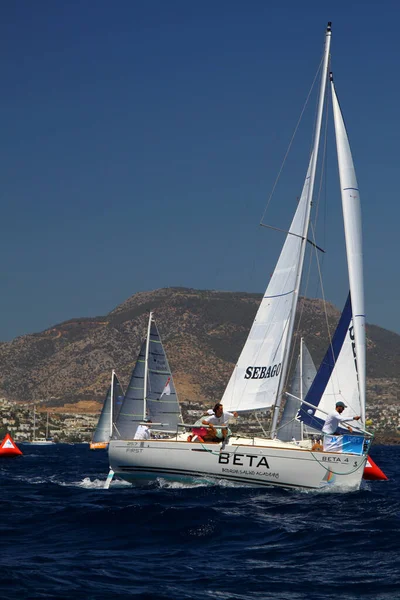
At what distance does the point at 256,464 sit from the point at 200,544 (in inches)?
297

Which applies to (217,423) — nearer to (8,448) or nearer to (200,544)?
(200,544)

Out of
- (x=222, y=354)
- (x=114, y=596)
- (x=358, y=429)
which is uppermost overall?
(x=222, y=354)

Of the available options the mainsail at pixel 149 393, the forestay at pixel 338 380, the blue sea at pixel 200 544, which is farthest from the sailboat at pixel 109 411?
the blue sea at pixel 200 544

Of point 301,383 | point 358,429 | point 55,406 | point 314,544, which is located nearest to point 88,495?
point 358,429

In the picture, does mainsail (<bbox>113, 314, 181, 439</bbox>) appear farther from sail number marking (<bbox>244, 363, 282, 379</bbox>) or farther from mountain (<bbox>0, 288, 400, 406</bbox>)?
mountain (<bbox>0, 288, 400, 406</bbox>)

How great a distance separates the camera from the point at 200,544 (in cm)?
1562

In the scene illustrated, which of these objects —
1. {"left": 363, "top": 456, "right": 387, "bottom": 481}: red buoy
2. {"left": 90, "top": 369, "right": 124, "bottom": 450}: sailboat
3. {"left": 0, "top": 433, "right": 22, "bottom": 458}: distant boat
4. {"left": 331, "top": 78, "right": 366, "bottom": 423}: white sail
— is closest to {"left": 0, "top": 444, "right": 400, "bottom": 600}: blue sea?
{"left": 331, "top": 78, "right": 366, "bottom": 423}: white sail

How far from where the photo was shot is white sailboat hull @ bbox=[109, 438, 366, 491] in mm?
22844

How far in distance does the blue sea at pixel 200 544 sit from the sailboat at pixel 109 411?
31.6 meters

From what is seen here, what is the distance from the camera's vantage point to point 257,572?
13.3 m

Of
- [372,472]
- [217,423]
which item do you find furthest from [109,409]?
[217,423]

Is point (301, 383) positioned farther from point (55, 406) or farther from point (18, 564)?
point (55, 406)

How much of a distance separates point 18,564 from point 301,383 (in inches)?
1264

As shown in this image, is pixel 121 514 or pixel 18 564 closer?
pixel 18 564
